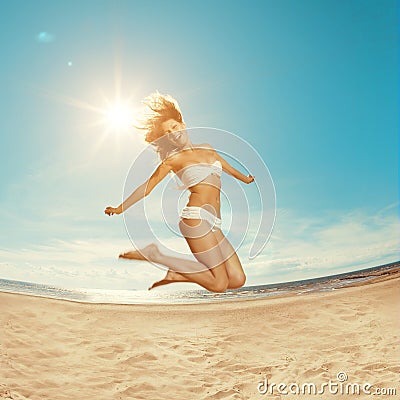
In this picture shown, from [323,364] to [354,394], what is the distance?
1647 millimetres

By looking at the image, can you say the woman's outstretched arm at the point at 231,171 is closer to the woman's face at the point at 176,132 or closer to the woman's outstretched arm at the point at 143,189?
the woman's face at the point at 176,132

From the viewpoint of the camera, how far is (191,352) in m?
9.62

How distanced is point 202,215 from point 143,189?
0.40 metres

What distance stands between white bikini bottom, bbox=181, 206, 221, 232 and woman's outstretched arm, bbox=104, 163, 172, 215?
259mm

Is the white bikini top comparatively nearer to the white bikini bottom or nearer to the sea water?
the white bikini bottom

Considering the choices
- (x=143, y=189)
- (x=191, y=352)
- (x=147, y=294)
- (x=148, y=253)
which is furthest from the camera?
(x=147, y=294)

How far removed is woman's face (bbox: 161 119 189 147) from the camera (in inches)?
100

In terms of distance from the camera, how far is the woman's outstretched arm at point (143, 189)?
2400 millimetres

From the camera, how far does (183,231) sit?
239 cm

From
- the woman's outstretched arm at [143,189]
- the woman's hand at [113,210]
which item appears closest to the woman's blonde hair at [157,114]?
the woman's outstretched arm at [143,189]

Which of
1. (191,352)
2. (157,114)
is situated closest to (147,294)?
(191,352)

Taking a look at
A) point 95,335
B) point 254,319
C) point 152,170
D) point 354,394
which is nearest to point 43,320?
point 95,335

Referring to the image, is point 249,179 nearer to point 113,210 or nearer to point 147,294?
point 113,210

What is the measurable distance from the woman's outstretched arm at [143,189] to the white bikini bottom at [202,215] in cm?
26
